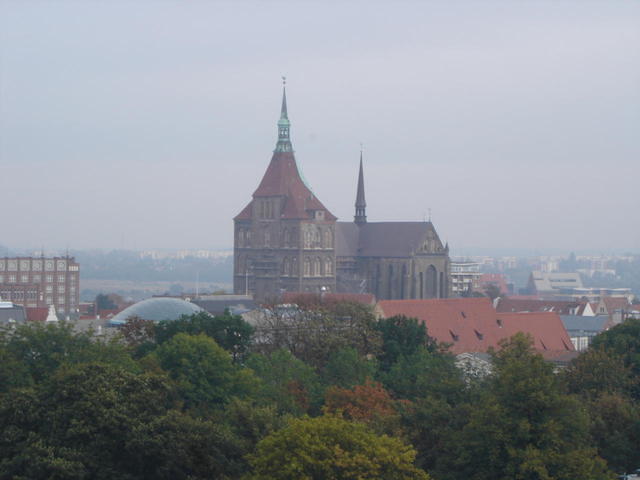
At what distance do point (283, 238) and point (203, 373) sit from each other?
315 ft

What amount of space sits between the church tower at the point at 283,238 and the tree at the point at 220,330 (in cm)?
7883

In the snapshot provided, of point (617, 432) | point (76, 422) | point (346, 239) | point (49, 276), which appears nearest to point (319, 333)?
point (617, 432)

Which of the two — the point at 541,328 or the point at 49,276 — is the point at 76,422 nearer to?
the point at 541,328

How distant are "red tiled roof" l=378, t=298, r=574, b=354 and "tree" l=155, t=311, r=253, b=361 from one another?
30.9 metres

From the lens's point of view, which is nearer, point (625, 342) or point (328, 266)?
point (625, 342)

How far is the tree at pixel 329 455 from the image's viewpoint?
39.7 metres

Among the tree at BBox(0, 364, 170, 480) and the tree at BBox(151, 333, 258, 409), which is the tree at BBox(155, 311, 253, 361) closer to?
the tree at BBox(151, 333, 258, 409)

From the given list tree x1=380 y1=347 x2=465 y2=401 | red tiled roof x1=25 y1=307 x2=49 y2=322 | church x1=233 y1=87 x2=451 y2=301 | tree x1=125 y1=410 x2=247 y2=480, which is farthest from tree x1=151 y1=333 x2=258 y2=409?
church x1=233 y1=87 x2=451 y2=301

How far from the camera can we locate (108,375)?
48625 millimetres

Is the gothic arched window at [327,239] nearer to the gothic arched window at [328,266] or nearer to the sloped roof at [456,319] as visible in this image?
the gothic arched window at [328,266]

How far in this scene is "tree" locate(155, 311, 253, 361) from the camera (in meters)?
71.4

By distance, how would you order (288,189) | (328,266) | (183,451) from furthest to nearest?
1. (288,189)
2. (328,266)
3. (183,451)

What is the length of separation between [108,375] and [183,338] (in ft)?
44.5

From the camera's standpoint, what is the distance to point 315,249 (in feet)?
511
